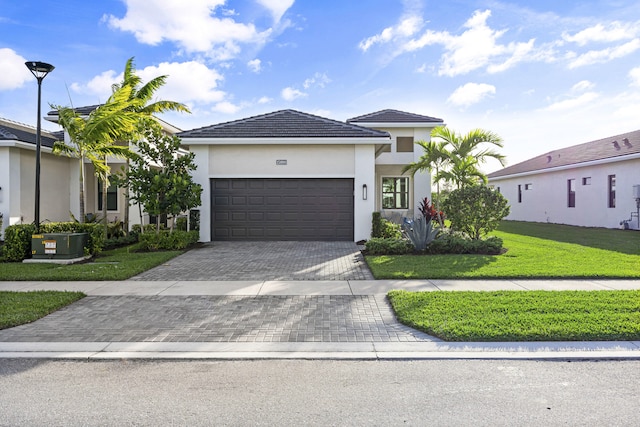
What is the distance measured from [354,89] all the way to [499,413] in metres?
15.6

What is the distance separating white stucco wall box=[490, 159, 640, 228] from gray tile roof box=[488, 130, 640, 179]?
1.49ft

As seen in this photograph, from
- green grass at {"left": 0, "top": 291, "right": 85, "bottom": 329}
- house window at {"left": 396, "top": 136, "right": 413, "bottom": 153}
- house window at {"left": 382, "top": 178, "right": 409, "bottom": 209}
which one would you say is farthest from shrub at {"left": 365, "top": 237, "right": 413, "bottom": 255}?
house window at {"left": 396, "top": 136, "right": 413, "bottom": 153}

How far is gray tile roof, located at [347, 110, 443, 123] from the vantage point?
20.7 metres

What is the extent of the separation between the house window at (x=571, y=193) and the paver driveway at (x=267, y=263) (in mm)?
16230

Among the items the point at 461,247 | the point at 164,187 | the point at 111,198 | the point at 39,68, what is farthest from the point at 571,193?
the point at 39,68

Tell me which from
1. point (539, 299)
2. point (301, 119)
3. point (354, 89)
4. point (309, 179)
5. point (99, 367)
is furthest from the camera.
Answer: point (354, 89)

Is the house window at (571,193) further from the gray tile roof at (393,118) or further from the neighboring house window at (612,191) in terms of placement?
the gray tile roof at (393,118)

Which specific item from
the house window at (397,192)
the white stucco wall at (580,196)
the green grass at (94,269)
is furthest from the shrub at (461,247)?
the white stucco wall at (580,196)

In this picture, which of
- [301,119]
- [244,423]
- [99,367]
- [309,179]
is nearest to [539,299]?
[244,423]

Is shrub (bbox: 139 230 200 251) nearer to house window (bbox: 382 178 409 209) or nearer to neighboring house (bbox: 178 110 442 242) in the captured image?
neighboring house (bbox: 178 110 442 242)

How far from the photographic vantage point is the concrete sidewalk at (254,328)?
14.3 ft

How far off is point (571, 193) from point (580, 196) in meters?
1.07

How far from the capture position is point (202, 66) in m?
15.2

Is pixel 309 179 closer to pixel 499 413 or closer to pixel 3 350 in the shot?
pixel 3 350
